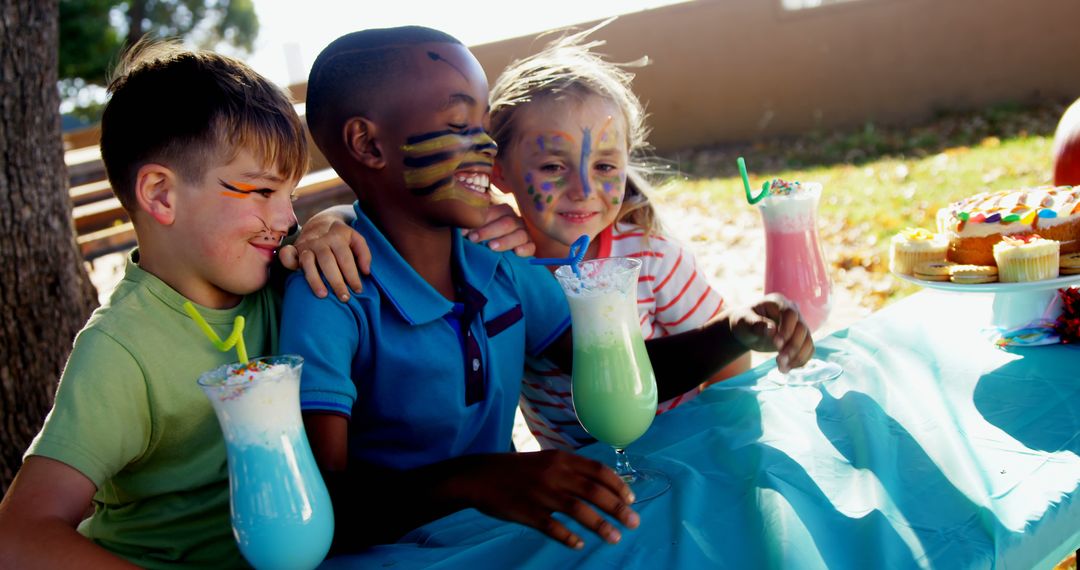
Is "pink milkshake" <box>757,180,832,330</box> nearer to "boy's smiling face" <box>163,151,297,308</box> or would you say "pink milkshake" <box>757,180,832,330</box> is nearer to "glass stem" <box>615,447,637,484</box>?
"glass stem" <box>615,447,637,484</box>

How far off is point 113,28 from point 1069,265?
20.0 m

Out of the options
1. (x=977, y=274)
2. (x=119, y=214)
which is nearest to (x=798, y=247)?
(x=977, y=274)

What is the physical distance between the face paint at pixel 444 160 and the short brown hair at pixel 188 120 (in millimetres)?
235

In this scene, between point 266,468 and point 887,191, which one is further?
point 887,191

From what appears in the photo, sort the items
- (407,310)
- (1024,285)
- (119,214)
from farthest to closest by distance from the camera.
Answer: (119,214) → (1024,285) → (407,310)

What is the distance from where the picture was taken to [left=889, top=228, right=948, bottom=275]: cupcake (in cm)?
230

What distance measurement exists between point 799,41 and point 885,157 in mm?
2222

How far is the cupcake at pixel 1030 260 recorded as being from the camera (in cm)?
207

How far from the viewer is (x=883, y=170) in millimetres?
7598

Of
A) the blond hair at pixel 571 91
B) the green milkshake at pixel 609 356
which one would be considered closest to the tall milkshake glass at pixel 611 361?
the green milkshake at pixel 609 356

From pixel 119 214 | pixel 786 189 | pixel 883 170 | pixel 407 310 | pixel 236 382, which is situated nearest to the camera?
pixel 236 382

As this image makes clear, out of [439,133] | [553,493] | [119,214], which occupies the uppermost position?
[439,133]

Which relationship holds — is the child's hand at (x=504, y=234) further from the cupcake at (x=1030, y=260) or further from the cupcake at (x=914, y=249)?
the cupcake at (x=1030, y=260)

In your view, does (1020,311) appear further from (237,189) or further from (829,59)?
(829,59)
